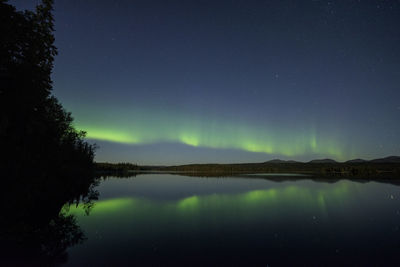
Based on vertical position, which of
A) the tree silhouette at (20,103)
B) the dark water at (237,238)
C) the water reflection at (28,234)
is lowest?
the dark water at (237,238)

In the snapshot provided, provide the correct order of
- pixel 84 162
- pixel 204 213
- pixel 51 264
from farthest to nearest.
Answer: pixel 84 162, pixel 204 213, pixel 51 264

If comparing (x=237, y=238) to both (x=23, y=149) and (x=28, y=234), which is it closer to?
(x=28, y=234)

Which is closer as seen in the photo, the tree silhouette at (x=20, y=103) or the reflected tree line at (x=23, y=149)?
the reflected tree line at (x=23, y=149)

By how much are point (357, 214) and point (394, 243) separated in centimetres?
1086

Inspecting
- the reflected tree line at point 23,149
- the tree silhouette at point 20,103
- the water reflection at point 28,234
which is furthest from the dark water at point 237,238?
the tree silhouette at point 20,103

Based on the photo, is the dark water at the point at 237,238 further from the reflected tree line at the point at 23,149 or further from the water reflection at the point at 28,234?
the reflected tree line at the point at 23,149

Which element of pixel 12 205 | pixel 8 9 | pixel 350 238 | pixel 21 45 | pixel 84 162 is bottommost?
pixel 350 238

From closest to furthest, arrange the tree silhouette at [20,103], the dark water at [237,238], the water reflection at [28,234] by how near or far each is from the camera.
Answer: the water reflection at [28,234], the dark water at [237,238], the tree silhouette at [20,103]

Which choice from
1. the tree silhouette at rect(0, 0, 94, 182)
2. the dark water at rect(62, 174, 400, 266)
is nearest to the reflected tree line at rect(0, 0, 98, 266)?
the tree silhouette at rect(0, 0, 94, 182)

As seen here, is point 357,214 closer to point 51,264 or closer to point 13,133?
point 51,264

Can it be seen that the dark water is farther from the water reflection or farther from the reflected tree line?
the reflected tree line

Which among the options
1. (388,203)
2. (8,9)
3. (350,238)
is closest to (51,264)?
(8,9)

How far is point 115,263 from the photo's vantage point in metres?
10.6

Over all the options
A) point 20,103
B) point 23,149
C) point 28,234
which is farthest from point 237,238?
point 20,103
